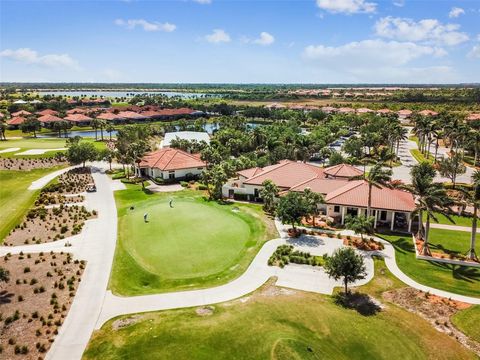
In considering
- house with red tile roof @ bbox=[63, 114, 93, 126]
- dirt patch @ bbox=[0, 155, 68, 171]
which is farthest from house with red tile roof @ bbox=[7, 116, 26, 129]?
dirt patch @ bbox=[0, 155, 68, 171]

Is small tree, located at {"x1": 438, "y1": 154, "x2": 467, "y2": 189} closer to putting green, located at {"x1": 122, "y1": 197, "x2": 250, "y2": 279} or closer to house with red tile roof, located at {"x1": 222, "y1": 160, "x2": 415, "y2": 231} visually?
house with red tile roof, located at {"x1": 222, "y1": 160, "x2": 415, "y2": 231}

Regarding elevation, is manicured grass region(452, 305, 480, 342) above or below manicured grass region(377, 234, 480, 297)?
below

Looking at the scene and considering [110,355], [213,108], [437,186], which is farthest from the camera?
[213,108]

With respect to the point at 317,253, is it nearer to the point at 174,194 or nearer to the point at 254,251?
the point at 254,251

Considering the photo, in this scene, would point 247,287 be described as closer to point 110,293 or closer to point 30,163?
point 110,293

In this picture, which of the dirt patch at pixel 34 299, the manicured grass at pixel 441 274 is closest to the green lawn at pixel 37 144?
the dirt patch at pixel 34 299

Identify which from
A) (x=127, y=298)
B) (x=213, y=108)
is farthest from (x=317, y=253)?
(x=213, y=108)
